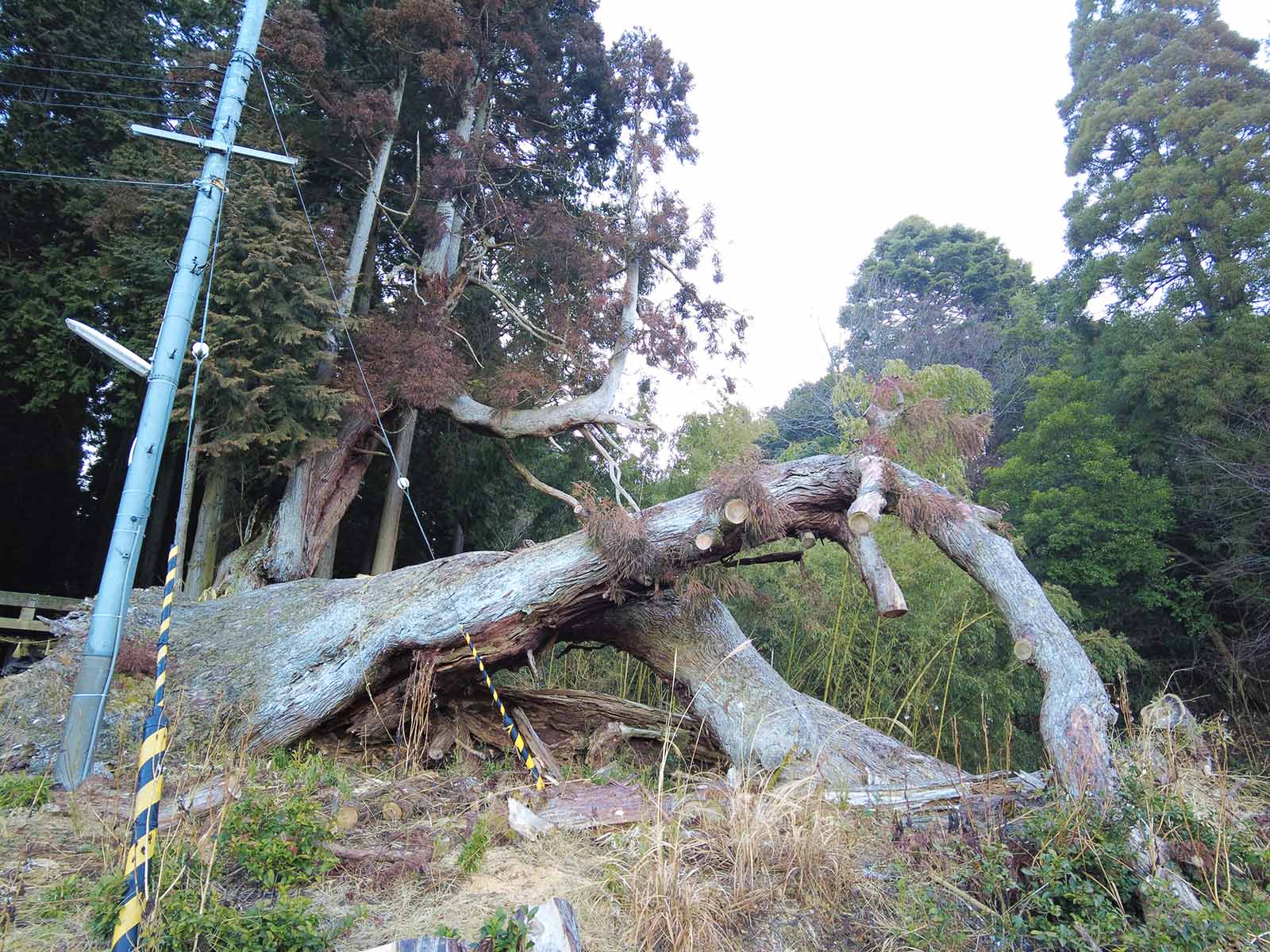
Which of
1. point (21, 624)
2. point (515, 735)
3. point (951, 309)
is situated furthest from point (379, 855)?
point (951, 309)

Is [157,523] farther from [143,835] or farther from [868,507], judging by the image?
[868,507]

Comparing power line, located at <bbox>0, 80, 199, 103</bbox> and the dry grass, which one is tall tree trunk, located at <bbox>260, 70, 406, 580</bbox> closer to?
power line, located at <bbox>0, 80, 199, 103</bbox>

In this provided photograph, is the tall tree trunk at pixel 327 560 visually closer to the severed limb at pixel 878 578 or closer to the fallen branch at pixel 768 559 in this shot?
the fallen branch at pixel 768 559

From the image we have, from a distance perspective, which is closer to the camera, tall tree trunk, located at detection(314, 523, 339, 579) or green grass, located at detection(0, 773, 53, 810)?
green grass, located at detection(0, 773, 53, 810)

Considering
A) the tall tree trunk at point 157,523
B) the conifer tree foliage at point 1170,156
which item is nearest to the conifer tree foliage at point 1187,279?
the conifer tree foliage at point 1170,156

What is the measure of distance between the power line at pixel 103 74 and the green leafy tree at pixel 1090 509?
41.9 ft

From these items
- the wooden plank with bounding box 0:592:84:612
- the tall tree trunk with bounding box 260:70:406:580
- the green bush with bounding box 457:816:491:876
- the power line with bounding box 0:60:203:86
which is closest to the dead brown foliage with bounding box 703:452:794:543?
the green bush with bounding box 457:816:491:876

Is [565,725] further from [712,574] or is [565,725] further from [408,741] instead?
[712,574]

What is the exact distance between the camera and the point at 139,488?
4414 millimetres

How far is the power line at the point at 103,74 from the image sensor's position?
867 cm

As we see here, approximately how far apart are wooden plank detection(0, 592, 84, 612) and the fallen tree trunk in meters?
3.49

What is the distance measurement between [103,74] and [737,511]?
1015cm

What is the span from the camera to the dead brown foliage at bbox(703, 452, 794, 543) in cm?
515

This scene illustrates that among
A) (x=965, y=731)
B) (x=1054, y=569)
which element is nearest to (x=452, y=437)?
(x=965, y=731)
